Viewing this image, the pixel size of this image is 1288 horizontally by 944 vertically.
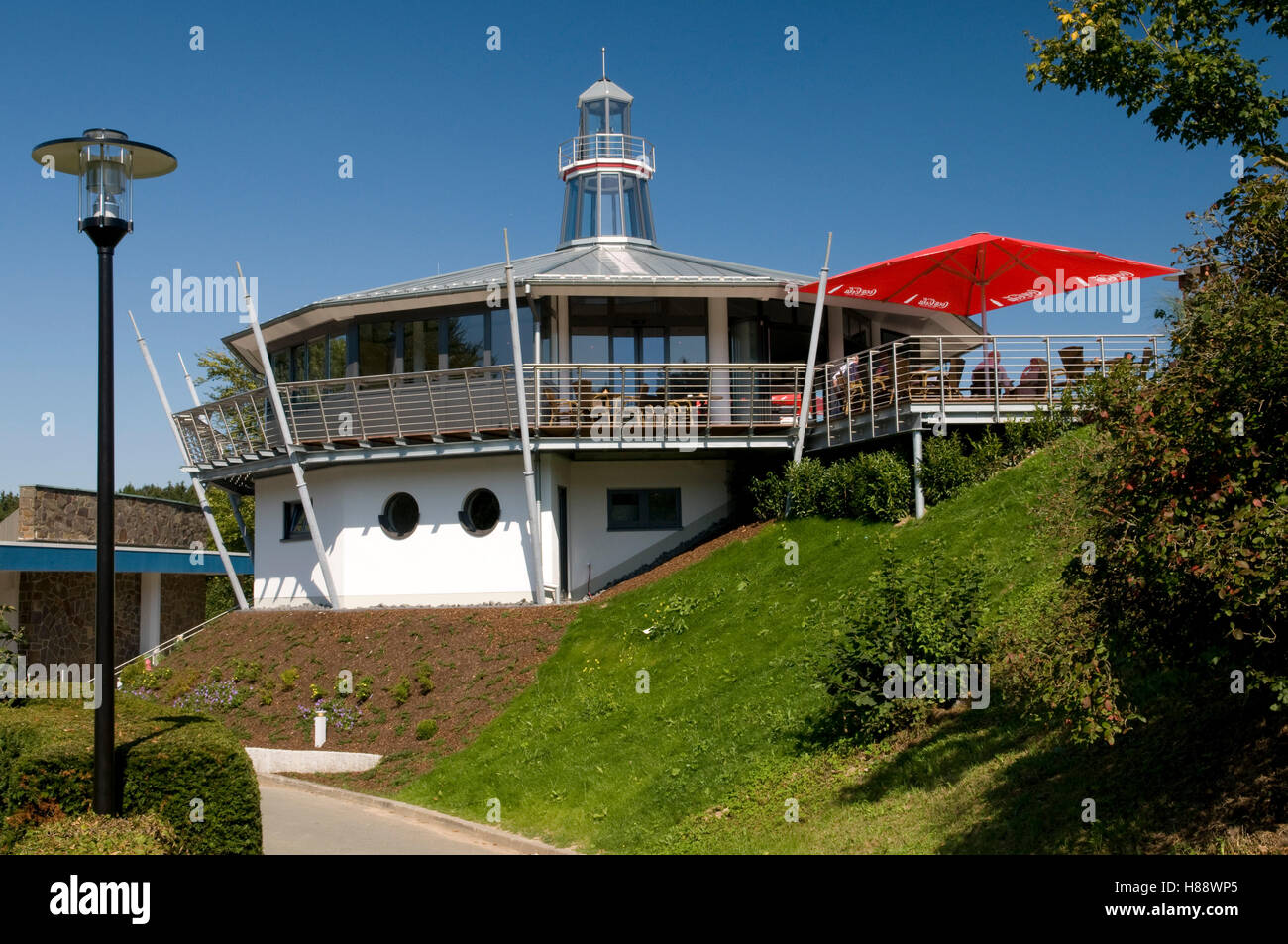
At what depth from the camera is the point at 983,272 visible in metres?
22.1

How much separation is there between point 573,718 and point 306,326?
1444 cm

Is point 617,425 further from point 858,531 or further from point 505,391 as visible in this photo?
point 858,531

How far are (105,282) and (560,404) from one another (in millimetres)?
14726

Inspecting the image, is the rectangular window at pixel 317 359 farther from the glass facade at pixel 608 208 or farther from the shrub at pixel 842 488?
the shrub at pixel 842 488

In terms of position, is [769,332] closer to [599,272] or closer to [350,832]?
[599,272]

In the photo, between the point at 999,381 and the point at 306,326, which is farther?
the point at 306,326

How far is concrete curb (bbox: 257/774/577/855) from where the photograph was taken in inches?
542

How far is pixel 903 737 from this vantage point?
12320 millimetres

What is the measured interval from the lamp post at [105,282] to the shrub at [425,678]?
416 inches

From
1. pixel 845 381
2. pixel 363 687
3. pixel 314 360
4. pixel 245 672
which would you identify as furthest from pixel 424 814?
pixel 314 360

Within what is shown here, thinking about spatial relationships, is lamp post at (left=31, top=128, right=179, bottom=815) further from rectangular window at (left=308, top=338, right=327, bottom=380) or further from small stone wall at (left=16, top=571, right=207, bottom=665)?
rectangular window at (left=308, top=338, right=327, bottom=380)

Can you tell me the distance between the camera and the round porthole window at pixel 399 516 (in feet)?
84.7

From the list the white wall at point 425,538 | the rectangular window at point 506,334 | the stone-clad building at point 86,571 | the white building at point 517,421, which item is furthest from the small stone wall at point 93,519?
the rectangular window at point 506,334
